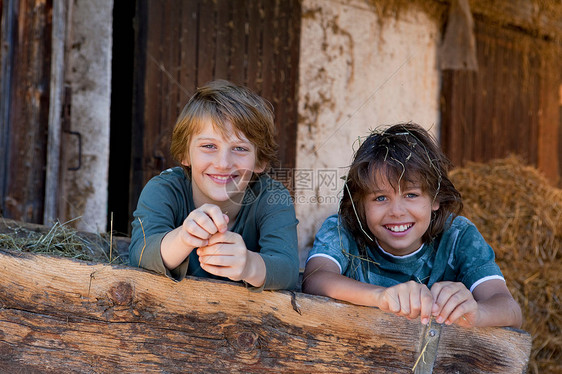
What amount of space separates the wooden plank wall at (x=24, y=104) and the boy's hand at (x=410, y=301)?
2617 mm

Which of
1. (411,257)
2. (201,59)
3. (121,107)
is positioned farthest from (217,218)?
(121,107)

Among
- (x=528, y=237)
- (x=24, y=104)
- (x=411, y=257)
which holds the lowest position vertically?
(x=528, y=237)

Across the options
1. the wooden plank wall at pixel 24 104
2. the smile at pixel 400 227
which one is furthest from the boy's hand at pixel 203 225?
the wooden plank wall at pixel 24 104

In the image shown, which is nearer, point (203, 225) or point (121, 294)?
point (203, 225)

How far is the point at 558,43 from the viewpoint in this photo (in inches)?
255

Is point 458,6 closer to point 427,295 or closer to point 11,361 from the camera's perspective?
point 427,295

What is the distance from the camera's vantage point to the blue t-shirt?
6.87 ft

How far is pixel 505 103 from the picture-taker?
6.21 m

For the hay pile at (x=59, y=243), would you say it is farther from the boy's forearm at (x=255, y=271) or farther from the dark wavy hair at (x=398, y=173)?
the dark wavy hair at (x=398, y=173)

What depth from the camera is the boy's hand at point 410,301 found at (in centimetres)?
154

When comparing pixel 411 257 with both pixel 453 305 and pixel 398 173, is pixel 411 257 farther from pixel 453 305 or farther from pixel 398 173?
pixel 453 305

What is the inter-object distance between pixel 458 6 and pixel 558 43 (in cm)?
188

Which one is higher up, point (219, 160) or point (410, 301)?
point (219, 160)

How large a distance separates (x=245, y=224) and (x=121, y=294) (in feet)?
1.87
